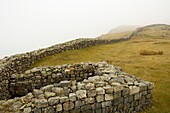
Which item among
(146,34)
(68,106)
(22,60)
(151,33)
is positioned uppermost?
(151,33)

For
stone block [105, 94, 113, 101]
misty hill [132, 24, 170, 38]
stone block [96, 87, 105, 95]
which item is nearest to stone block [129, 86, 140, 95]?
stone block [105, 94, 113, 101]

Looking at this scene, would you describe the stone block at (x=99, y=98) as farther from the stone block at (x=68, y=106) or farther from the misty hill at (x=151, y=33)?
the misty hill at (x=151, y=33)

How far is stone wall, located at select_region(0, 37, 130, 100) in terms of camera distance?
15.2 metres

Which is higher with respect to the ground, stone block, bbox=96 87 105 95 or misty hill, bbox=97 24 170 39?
misty hill, bbox=97 24 170 39

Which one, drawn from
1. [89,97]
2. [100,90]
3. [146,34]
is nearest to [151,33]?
[146,34]

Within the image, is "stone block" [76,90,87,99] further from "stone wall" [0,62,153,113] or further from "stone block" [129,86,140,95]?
"stone block" [129,86,140,95]

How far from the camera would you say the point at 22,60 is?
20.7m

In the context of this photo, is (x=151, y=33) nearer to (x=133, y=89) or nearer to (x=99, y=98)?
(x=133, y=89)

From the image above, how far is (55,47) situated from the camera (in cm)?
2834

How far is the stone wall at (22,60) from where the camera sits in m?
15.2

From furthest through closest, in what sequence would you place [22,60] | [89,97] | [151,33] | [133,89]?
[151,33], [22,60], [133,89], [89,97]

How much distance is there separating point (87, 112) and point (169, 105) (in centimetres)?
554

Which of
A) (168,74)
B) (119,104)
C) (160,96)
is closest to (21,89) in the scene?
(119,104)

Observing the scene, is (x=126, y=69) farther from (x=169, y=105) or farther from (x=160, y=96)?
(x=169, y=105)
